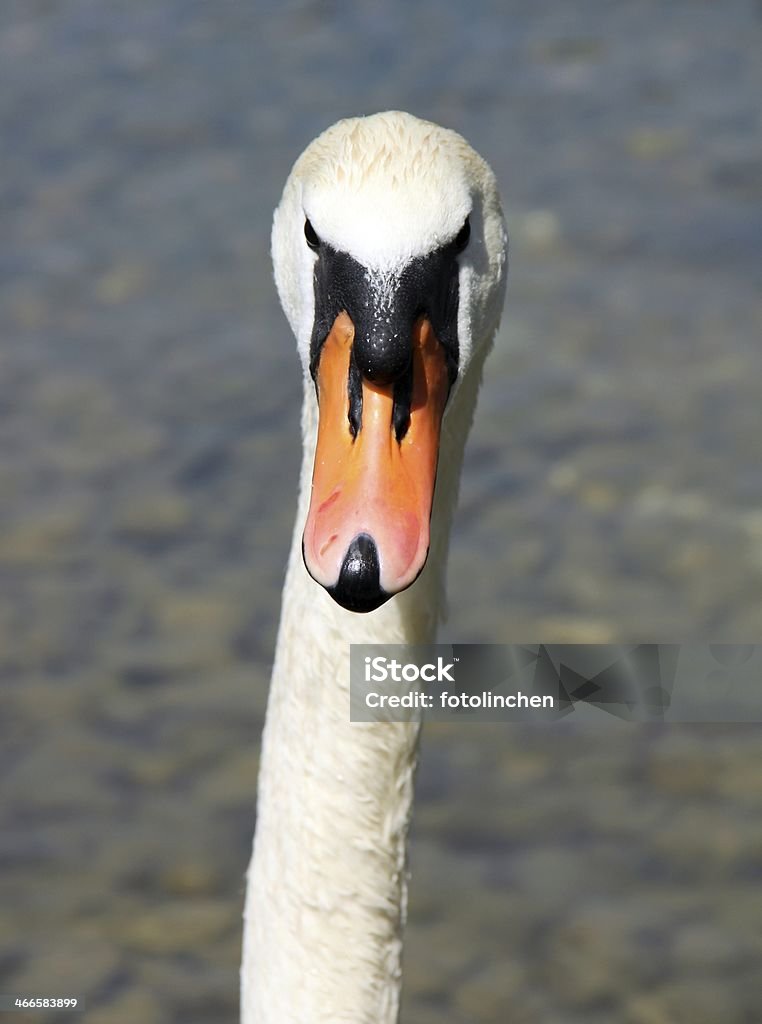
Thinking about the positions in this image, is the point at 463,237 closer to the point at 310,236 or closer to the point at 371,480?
the point at 310,236

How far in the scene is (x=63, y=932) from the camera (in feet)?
16.0

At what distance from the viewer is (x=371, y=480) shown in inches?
98.8

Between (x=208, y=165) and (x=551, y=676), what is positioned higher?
(x=208, y=165)

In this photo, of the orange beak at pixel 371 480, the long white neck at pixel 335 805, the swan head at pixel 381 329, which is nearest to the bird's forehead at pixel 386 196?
the swan head at pixel 381 329

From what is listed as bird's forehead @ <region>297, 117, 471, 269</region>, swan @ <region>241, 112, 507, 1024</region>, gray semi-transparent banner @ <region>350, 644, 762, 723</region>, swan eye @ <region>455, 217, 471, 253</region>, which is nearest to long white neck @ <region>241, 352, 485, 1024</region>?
swan @ <region>241, 112, 507, 1024</region>

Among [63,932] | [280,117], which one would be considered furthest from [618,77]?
[63,932]

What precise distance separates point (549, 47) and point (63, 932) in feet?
20.0

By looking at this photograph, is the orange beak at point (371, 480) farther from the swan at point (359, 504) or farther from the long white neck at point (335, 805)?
the long white neck at point (335, 805)

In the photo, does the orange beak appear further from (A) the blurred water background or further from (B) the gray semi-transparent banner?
(A) the blurred water background

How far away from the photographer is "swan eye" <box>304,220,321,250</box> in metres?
2.70

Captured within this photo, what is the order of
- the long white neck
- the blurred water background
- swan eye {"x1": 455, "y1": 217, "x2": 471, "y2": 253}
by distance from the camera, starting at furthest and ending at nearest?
1. the blurred water background
2. the long white neck
3. swan eye {"x1": 455, "y1": 217, "x2": 471, "y2": 253}

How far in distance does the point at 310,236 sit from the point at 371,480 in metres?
0.49

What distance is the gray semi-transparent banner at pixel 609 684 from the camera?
17.2 ft

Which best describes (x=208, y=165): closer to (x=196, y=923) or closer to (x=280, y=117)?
(x=280, y=117)
